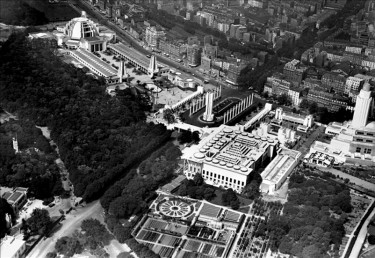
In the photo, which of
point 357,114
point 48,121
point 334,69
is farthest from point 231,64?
point 48,121

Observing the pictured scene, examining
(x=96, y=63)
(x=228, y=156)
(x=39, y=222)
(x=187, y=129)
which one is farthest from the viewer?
(x=96, y=63)

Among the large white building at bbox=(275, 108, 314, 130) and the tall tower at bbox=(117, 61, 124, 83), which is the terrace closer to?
the large white building at bbox=(275, 108, 314, 130)

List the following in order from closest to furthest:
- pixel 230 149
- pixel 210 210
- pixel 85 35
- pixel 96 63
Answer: pixel 210 210, pixel 230 149, pixel 96 63, pixel 85 35

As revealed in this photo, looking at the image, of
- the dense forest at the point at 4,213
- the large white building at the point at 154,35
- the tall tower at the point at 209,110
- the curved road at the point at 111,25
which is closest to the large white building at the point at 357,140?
the tall tower at the point at 209,110

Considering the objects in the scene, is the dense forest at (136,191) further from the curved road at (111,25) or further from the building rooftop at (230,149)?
the curved road at (111,25)

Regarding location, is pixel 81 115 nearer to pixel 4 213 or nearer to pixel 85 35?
pixel 4 213

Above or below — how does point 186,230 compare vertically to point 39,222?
below

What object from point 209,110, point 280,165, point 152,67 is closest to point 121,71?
point 152,67

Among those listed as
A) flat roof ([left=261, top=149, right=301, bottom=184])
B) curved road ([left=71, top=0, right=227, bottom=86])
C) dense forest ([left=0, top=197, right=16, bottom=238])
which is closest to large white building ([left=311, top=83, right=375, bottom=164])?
flat roof ([left=261, top=149, right=301, bottom=184])

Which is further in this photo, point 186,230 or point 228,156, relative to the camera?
point 228,156
